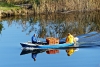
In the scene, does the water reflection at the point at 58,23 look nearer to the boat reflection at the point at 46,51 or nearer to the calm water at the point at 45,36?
the calm water at the point at 45,36

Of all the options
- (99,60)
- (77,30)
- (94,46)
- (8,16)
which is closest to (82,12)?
(8,16)

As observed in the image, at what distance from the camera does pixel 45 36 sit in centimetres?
4491

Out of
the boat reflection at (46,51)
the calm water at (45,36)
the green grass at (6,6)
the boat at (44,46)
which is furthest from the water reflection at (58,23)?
the boat reflection at (46,51)

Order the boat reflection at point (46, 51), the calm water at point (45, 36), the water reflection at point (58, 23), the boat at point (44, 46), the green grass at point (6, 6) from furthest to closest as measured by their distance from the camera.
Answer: the green grass at point (6, 6) < the water reflection at point (58, 23) < the boat at point (44, 46) < the boat reflection at point (46, 51) < the calm water at point (45, 36)

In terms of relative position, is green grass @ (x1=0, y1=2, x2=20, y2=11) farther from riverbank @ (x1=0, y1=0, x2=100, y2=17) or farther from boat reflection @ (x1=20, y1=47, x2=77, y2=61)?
boat reflection @ (x1=20, y1=47, x2=77, y2=61)

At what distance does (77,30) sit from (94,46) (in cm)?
1141

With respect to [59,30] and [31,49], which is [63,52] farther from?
[59,30]

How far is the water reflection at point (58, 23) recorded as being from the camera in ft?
159

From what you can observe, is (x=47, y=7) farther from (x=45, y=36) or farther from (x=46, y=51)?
(x=46, y=51)

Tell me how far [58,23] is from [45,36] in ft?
43.0

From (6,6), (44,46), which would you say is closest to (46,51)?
(44,46)

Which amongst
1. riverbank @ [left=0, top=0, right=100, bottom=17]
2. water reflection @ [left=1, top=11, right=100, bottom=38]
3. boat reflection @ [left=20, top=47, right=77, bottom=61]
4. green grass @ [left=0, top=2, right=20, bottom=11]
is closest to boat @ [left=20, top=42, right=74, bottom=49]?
boat reflection @ [left=20, top=47, right=77, bottom=61]

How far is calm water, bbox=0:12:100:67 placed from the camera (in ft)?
101

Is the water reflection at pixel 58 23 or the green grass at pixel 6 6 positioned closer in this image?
the water reflection at pixel 58 23
